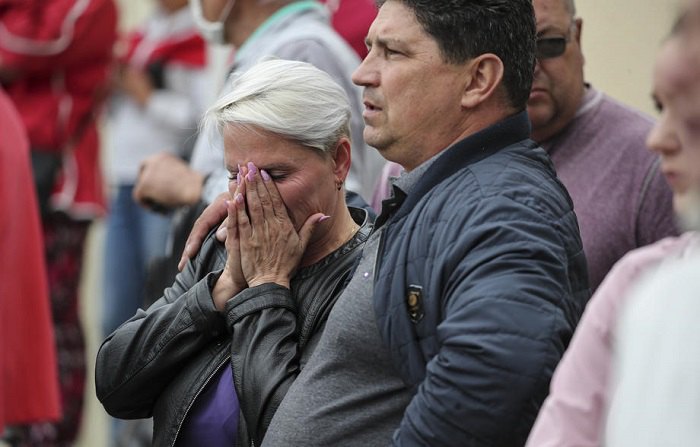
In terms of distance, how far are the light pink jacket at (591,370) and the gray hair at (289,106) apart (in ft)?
4.13

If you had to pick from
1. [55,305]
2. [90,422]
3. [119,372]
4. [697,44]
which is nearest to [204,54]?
[55,305]

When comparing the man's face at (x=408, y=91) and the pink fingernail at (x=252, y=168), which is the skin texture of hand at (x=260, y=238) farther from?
the man's face at (x=408, y=91)

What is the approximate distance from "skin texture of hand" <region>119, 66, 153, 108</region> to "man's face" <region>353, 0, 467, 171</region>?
3.60m

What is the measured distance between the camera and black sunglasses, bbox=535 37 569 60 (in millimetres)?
3740

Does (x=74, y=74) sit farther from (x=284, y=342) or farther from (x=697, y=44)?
(x=697, y=44)

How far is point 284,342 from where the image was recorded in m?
3.15

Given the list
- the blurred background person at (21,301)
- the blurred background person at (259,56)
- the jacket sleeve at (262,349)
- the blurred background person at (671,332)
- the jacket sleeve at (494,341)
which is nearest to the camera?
the blurred background person at (671,332)

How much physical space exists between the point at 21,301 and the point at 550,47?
2.40 meters

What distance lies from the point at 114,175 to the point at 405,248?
406cm

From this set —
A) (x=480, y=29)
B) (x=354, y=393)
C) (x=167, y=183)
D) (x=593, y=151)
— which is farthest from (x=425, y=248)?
(x=167, y=183)

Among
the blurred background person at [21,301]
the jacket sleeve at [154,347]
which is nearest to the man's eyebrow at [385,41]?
the jacket sleeve at [154,347]

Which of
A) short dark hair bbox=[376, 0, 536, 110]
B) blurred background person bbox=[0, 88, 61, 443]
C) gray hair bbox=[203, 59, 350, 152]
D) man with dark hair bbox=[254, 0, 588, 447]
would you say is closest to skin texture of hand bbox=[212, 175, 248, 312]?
gray hair bbox=[203, 59, 350, 152]

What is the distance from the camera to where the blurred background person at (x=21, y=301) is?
520 centimetres

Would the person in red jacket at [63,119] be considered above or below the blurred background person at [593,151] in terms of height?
below
